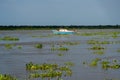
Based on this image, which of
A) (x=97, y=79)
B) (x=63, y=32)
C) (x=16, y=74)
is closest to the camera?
(x=97, y=79)

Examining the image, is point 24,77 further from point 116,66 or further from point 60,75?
point 116,66

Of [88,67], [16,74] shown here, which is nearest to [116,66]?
[88,67]

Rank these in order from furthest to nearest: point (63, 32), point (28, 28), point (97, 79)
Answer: point (28, 28) < point (63, 32) < point (97, 79)

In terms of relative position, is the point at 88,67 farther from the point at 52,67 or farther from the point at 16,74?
the point at 16,74

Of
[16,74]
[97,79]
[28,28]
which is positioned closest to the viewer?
[97,79]

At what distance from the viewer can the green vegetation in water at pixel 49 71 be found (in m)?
18.7

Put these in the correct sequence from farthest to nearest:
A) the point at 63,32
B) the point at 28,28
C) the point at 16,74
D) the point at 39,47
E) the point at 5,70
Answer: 1. the point at 28,28
2. the point at 63,32
3. the point at 39,47
4. the point at 5,70
5. the point at 16,74

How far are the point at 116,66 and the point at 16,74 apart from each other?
5.70 metres

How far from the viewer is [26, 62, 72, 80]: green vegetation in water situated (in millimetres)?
18719

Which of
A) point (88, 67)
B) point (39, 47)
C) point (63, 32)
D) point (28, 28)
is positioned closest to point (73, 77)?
point (88, 67)

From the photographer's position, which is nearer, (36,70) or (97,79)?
(97,79)

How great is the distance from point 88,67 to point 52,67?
1.99m

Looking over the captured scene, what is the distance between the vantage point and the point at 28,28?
566ft

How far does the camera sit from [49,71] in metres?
20.1
